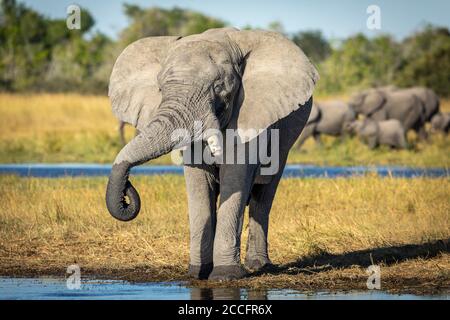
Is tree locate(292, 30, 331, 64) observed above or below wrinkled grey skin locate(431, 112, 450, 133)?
above

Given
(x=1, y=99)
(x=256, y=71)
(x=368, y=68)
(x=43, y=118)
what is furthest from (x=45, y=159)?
(x=368, y=68)

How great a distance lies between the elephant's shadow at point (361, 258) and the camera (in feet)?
34.3

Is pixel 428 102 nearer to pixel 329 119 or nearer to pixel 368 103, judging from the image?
pixel 368 103

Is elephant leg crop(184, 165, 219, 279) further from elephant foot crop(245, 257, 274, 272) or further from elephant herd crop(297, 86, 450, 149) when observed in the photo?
elephant herd crop(297, 86, 450, 149)

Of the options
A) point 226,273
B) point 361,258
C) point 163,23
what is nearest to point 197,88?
point 226,273

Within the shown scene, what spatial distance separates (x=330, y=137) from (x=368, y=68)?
726 inches

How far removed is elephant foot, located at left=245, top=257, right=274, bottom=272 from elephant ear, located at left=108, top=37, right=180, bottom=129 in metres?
1.76

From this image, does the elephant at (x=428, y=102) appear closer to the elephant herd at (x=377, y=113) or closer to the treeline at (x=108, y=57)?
the elephant herd at (x=377, y=113)

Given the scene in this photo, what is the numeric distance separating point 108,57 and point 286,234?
41564 millimetres

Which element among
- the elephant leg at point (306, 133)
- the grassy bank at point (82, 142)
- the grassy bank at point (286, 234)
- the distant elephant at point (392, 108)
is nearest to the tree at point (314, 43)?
the grassy bank at point (82, 142)

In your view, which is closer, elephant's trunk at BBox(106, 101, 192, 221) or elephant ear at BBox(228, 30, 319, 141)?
elephant's trunk at BBox(106, 101, 192, 221)

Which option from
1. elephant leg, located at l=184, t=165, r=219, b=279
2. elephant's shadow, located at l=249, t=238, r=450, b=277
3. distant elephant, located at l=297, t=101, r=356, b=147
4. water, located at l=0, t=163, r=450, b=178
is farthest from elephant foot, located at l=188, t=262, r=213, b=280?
distant elephant, located at l=297, t=101, r=356, b=147

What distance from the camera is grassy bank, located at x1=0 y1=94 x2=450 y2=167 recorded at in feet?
82.9

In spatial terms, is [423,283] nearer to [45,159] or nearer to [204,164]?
[204,164]
